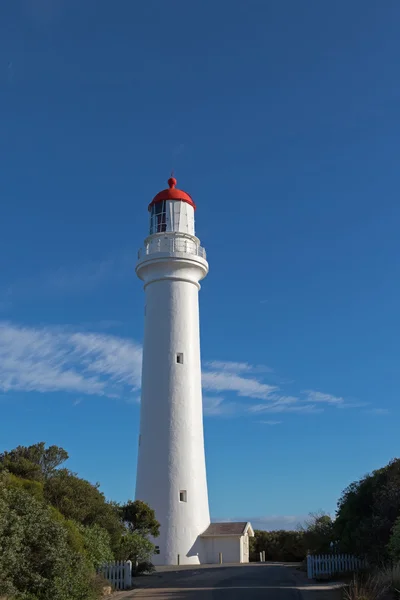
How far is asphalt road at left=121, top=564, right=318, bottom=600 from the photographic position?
56.7ft

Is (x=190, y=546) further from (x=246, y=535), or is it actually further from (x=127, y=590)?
(x=127, y=590)

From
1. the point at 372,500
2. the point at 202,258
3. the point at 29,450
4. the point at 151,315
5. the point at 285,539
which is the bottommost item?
the point at 285,539

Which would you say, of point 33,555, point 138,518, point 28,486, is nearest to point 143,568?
point 138,518

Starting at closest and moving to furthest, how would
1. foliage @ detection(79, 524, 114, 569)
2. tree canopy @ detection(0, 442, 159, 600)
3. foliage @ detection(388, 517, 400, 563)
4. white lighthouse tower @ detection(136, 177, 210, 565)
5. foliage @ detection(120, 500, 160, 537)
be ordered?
1. tree canopy @ detection(0, 442, 159, 600)
2. foliage @ detection(388, 517, 400, 563)
3. foliage @ detection(79, 524, 114, 569)
4. foliage @ detection(120, 500, 160, 537)
5. white lighthouse tower @ detection(136, 177, 210, 565)

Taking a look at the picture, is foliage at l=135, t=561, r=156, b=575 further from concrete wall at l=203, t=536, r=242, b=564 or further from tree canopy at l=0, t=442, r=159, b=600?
concrete wall at l=203, t=536, r=242, b=564

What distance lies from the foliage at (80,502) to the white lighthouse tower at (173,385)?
30.3 feet

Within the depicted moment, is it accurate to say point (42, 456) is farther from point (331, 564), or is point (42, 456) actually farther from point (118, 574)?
point (331, 564)

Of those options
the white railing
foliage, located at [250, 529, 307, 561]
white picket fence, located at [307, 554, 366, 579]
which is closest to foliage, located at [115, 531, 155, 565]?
white picket fence, located at [307, 554, 366, 579]

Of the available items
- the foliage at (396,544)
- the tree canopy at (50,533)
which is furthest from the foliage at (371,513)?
the tree canopy at (50,533)

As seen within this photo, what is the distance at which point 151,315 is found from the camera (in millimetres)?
34469

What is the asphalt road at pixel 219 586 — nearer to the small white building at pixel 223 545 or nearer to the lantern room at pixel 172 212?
the small white building at pixel 223 545

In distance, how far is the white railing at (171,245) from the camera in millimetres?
34219

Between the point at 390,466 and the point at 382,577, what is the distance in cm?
588

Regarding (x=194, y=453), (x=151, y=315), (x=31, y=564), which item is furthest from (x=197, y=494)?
(x=31, y=564)
